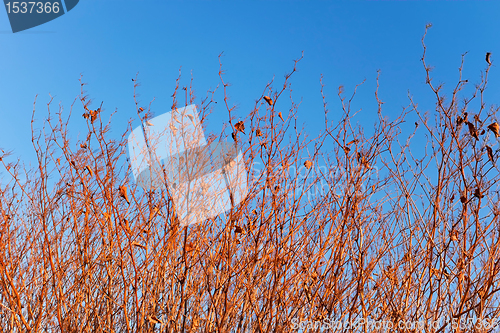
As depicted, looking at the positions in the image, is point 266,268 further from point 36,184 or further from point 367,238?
point 36,184

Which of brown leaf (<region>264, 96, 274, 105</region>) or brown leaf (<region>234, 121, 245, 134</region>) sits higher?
brown leaf (<region>264, 96, 274, 105</region>)

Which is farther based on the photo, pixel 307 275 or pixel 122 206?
pixel 122 206

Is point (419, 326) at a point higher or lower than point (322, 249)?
lower

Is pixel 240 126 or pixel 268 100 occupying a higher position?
pixel 268 100

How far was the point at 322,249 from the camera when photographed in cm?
234

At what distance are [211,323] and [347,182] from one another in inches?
45.2

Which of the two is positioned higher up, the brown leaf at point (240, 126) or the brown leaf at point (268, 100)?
the brown leaf at point (268, 100)

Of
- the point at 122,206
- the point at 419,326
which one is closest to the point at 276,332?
the point at 419,326

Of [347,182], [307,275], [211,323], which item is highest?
[347,182]

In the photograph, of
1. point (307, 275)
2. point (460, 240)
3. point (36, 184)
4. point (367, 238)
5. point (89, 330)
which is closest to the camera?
point (460, 240)

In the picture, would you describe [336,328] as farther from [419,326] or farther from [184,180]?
[184,180]

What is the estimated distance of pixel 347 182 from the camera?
229 centimetres

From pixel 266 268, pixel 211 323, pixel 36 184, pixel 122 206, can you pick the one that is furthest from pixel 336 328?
pixel 36 184

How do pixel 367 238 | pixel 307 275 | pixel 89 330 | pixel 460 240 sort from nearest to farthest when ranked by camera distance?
pixel 460 240
pixel 307 275
pixel 89 330
pixel 367 238
